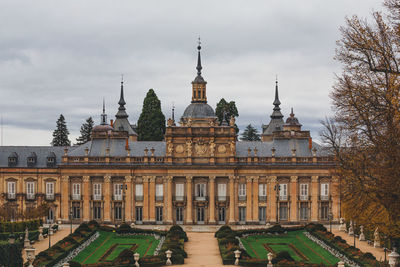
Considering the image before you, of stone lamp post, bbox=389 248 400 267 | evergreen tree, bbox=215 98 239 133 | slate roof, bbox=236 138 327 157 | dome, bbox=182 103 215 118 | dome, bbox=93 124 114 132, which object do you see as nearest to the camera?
stone lamp post, bbox=389 248 400 267

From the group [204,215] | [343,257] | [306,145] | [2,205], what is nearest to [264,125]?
[306,145]

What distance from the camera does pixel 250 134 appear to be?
14512cm

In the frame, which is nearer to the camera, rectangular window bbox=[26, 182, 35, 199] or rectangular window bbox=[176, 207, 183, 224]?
rectangular window bbox=[176, 207, 183, 224]

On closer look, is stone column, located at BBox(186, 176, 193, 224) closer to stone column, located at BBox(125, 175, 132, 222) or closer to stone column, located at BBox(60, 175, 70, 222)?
stone column, located at BBox(125, 175, 132, 222)

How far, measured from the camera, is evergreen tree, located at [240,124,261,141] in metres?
Result: 144

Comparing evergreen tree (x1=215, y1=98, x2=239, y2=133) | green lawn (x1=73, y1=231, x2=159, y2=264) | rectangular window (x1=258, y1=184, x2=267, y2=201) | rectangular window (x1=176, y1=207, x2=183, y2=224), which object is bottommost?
green lawn (x1=73, y1=231, x2=159, y2=264)

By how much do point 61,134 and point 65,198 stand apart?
1784 inches

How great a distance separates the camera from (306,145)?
3605 inches

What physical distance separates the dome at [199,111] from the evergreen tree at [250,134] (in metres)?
53.8

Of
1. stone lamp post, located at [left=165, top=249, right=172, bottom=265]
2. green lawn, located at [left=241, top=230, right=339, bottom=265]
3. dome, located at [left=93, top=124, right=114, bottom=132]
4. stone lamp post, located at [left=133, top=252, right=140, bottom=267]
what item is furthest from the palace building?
stone lamp post, located at [left=133, top=252, right=140, bottom=267]

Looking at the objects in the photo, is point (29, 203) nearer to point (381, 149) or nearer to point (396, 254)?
point (396, 254)

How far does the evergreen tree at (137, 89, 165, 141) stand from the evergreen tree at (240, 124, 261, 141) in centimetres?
2894

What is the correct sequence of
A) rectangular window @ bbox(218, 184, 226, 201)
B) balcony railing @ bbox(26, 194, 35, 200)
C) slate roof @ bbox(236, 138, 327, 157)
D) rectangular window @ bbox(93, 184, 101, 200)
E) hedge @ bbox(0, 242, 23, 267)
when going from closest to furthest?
hedge @ bbox(0, 242, 23, 267)
rectangular window @ bbox(218, 184, 226, 201)
rectangular window @ bbox(93, 184, 101, 200)
balcony railing @ bbox(26, 194, 35, 200)
slate roof @ bbox(236, 138, 327, 157)

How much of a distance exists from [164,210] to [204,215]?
5.91 meters
